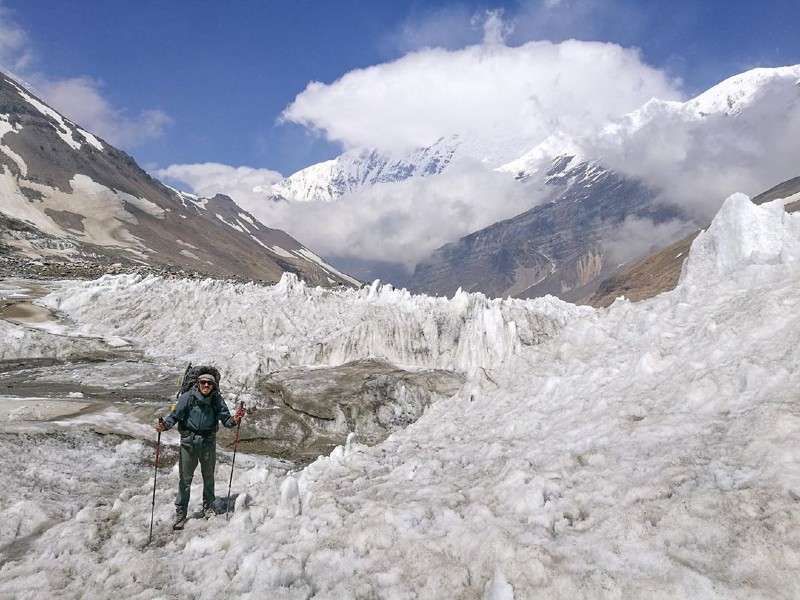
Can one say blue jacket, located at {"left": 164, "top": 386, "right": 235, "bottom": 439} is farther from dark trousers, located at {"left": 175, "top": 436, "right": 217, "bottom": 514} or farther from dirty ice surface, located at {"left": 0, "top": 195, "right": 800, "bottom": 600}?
dirty ice surface, located at {"left": 0, "top": 195, "right": 800, "bottom": 600}

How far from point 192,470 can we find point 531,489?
631cm

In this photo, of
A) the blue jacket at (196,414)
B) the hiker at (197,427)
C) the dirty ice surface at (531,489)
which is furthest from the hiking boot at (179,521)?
the blue jacket at (196,414)

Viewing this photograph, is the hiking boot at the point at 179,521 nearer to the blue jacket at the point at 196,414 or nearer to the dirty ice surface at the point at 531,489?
the dirty ice surface at the point at 531,489

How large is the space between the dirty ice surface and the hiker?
0.47 m

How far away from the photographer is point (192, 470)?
31.6 feet

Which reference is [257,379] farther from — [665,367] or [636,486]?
[636,486]

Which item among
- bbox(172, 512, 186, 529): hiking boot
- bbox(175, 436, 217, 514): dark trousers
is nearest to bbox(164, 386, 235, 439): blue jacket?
bbox(175, 436, 217, 514): dark trousers

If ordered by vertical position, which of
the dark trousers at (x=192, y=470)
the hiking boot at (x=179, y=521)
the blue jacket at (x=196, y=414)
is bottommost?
the hiking boot at (x=179, y=521)

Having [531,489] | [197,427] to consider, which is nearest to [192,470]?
[197,427]

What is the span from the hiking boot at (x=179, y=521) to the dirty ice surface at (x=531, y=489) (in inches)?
8.4

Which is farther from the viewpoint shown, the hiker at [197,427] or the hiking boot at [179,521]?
the hiker at [197,427]

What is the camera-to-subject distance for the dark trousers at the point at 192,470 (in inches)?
369

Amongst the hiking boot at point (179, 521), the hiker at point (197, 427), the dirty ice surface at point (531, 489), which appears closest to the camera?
the dirty ice surface at point (531, 489)

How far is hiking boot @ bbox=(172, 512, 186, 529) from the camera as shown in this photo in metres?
9.09
